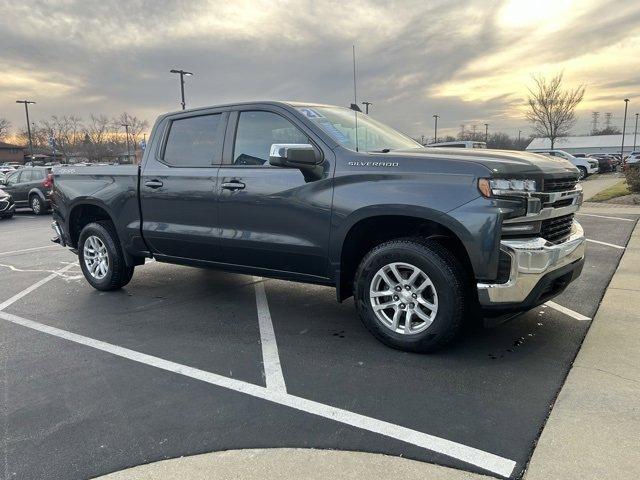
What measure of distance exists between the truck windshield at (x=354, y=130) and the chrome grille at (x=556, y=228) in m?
1.45

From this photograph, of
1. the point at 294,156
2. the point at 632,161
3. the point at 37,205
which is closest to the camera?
the point at 294,156

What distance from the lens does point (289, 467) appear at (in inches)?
100

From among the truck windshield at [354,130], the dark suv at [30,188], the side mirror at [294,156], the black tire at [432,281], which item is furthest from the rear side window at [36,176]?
the black tire at [432,281]

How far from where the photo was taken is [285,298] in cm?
566

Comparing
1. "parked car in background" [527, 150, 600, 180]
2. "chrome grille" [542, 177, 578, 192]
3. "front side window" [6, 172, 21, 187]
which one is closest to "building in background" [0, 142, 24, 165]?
"front side window" [6, 172, 21, 187]

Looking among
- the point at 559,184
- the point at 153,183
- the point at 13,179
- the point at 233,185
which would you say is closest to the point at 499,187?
the point at 559,184

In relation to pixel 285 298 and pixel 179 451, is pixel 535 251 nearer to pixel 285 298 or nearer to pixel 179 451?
pixel 179 451

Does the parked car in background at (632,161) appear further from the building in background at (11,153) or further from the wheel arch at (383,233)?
the building in background at (11,153)

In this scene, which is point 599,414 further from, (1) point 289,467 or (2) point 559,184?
(1) point 289,467

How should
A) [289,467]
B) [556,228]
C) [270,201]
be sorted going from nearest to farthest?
[289,467]
[556,228]
[270,201]

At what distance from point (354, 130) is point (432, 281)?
1676 millimetres

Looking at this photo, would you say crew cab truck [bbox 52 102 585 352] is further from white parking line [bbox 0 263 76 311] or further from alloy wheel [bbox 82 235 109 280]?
white parking line [bbox 0 263 76 311]

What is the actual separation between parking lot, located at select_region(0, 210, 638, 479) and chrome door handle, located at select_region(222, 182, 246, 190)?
4.17ft

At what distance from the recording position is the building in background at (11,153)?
323ft
